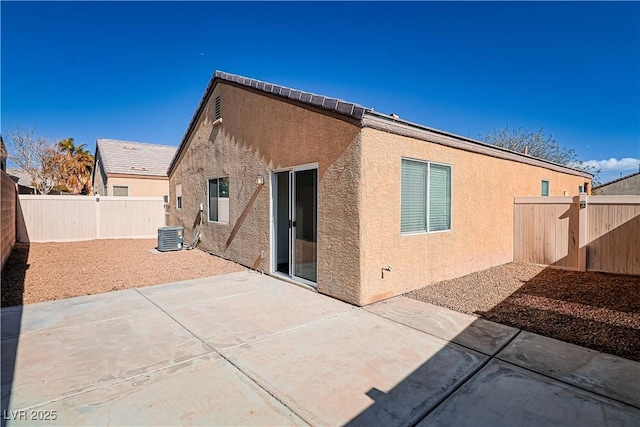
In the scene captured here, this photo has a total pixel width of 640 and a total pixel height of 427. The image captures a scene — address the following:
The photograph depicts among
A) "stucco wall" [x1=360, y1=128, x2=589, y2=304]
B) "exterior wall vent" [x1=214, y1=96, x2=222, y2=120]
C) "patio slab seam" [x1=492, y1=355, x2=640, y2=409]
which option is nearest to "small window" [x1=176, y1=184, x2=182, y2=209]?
"exterior wall vent" [x1=214, y1=96, x2=222, y2=120]

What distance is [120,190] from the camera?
21.1 metres

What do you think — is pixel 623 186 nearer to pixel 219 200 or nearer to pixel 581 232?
pixel 581 232

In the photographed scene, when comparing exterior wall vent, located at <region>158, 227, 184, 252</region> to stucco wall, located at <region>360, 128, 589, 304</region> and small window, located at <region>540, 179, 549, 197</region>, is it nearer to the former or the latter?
stucco wall, located at <region>360, 128, 589, 304</region>

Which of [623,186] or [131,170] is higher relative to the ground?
[131,170]

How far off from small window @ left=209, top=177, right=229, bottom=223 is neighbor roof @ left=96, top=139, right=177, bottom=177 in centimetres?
1347

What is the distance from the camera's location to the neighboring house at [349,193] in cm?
561

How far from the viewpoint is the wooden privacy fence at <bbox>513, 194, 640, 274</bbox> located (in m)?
7.66

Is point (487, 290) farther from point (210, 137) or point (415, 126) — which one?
point (210, 137)

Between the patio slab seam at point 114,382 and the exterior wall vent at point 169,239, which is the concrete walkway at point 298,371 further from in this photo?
the exterior wall vent at point 169,239

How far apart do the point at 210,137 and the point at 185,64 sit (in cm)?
355

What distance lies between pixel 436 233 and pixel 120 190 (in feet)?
69.7

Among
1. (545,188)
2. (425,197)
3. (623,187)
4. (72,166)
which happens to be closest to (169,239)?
(425,197)

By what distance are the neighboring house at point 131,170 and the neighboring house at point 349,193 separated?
534 inches

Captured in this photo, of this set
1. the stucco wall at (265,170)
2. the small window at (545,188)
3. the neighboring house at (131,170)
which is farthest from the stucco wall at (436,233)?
the neighboring house at (131,170)
